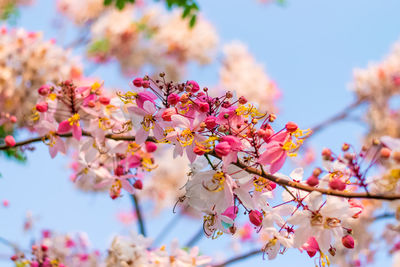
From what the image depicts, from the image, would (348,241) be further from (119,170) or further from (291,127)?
(119,170)

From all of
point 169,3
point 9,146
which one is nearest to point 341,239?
point 9,146

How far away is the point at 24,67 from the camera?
3.55 m

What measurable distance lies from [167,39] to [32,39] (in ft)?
14.5

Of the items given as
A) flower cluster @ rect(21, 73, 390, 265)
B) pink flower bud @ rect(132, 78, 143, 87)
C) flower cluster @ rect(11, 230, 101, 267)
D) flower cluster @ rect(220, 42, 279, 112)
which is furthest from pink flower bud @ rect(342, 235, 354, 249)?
flower cluster @ rect(220, 42, 279, 112)

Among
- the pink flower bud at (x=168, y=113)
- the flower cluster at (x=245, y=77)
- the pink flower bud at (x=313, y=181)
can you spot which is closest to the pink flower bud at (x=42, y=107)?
the pink flower bud at (x=168, y=113)

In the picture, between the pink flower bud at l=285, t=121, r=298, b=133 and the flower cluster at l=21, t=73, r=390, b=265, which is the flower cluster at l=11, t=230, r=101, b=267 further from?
the pink flower bud at l=285, t=121, r=298, b=133

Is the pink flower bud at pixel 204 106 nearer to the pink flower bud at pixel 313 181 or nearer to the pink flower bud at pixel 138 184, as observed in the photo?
the pink flower bud at pixel 313 181

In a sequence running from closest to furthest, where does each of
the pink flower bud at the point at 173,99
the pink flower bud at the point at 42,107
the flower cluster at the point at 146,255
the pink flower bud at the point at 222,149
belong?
the pink flower bud at the point at 222,149 → the pink flower bud at the point at 173,99 → the pink flower bud at the point at 42,107 → the flower cluster at the point at 146,255

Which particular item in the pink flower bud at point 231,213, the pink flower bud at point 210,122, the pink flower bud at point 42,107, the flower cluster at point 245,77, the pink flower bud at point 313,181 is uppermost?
the flower cluster at point 245,77

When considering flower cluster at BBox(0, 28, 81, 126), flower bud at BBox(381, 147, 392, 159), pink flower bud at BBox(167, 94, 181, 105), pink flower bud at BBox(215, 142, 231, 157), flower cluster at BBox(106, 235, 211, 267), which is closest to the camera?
flower bud at BBox(381, 147, 392, 159)

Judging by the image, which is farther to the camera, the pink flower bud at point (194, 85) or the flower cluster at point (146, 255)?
the flower cluster at point (146, 255)

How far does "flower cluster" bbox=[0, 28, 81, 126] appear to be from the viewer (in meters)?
3.37

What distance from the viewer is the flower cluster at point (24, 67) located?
3.37 meters

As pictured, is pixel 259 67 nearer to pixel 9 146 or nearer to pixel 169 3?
pixel 169 3
